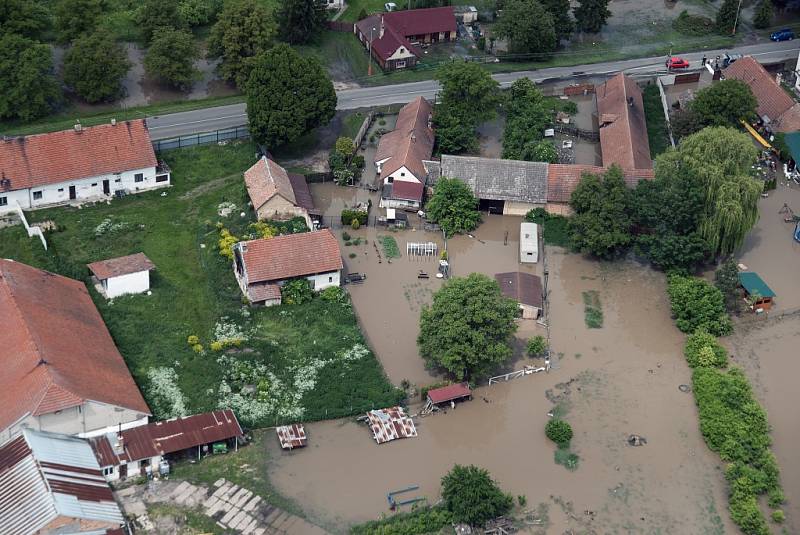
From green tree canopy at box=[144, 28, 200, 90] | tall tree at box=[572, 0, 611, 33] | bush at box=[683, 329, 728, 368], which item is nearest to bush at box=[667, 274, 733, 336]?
bush at box=[683, 329, 728, 368]

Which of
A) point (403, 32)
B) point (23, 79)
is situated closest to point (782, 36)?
point (403, 32)

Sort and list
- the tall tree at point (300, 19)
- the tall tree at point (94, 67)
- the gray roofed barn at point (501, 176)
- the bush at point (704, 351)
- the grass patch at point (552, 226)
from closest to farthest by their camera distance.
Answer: the bush at point (704, 351), the grass patch at point (552, 226), the gray roofed barn at point (501, 176), the tall tree at point (94, 67), the tall tree at point (300, 19)

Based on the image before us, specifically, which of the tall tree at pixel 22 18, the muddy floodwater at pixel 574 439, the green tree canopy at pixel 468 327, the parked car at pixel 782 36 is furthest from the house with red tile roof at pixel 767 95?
the tall tree at pixel 22 18

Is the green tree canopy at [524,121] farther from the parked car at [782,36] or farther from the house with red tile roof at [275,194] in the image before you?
the parked car at [782,36]

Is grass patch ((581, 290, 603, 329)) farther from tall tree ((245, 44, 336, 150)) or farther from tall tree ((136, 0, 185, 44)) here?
tall tree ((136, 0, 185, 44))

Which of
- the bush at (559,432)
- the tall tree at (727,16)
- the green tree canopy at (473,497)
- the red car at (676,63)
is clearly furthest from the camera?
the tall tree at (727,16)

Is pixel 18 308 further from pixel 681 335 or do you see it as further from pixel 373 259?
pixel 681 335
